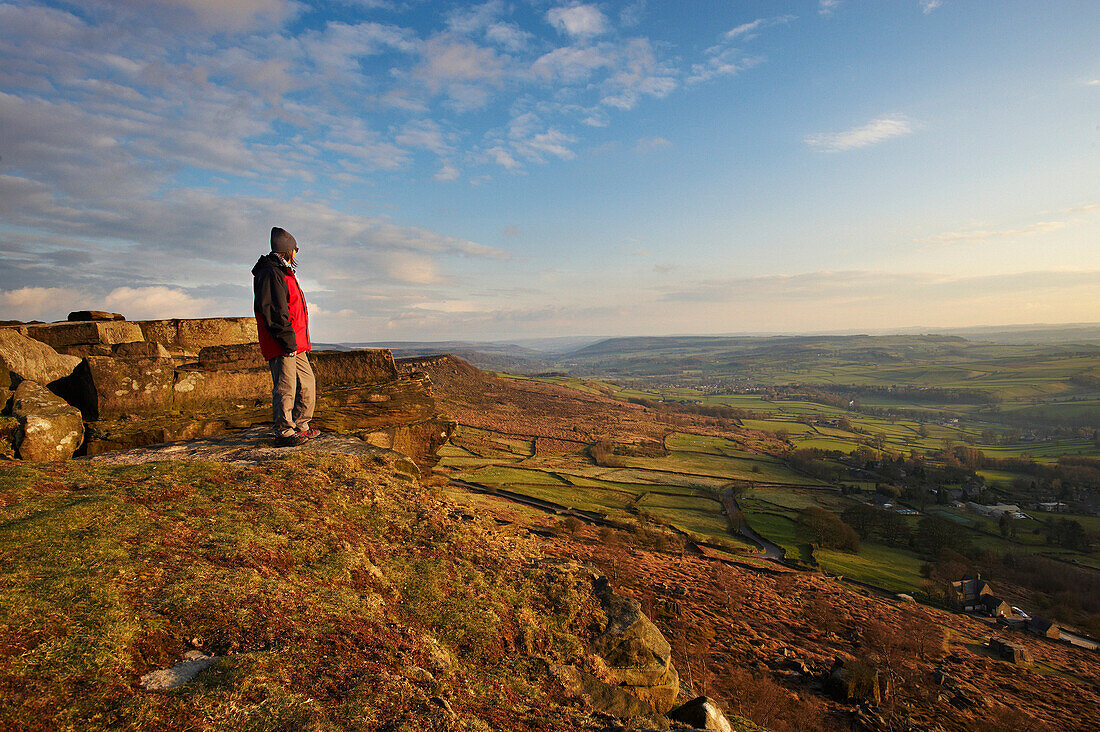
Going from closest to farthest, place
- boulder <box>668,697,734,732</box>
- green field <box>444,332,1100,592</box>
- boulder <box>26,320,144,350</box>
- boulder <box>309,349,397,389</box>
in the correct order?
1. boulder <box>668,697,734,732</box>
2. boulder <box>26,320,144,350</box>
3. boulder <box>309,349,397,389</box>
4. green field <box>444,332,1100,592</box>

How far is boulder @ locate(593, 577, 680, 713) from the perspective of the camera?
654 centimetres

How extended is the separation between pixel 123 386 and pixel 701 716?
1222cm

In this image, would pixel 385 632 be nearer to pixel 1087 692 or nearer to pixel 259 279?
pixel 259 279

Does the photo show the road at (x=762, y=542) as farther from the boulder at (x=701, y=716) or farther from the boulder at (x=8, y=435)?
the boulder at (x=8, y=435)

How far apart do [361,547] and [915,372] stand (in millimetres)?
213833

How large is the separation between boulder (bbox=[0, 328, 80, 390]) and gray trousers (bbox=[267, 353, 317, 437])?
468cm

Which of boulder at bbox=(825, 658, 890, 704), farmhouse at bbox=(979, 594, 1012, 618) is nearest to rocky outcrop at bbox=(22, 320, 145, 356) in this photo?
boulder at bbox=(825, 658, 890, 704)

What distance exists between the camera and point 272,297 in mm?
8023

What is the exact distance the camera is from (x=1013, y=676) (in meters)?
20.9

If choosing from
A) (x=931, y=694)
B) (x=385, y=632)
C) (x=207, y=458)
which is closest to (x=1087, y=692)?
(x=931, y=694)

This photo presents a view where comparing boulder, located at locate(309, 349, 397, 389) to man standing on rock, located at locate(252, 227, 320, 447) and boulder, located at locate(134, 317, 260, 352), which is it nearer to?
boulder, located at locate(134, 317, 260, 352)

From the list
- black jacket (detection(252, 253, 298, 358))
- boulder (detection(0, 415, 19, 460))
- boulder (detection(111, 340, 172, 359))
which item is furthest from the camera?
boulder (detection(111, 340, 172, 359))

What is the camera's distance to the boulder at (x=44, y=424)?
752 centimetres

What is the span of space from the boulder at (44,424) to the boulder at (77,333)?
8.90ft
